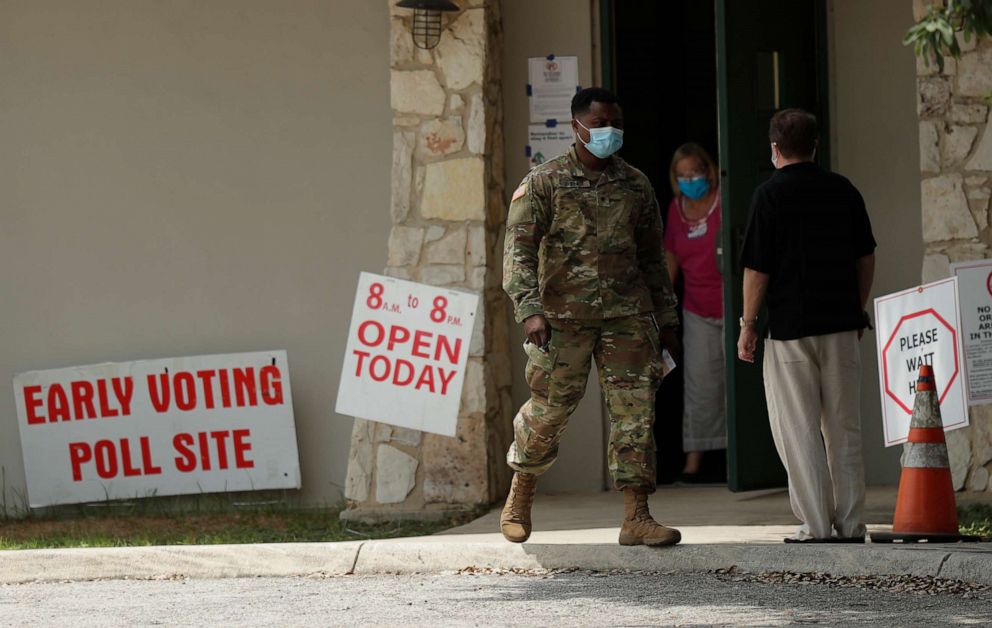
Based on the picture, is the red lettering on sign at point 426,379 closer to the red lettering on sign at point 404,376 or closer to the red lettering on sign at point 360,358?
the red lettering on sign at point 404,376

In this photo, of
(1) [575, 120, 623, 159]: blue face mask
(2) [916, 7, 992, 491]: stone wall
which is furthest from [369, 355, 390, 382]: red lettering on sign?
(2) [916, 7, 992, 491]: stone wall

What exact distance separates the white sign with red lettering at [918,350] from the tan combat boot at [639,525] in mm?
1336

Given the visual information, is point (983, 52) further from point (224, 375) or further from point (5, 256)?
point (5, 256)

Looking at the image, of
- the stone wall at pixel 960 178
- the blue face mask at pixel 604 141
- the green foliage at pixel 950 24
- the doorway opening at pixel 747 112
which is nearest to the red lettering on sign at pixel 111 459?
the doorway opening at pixel 747 112

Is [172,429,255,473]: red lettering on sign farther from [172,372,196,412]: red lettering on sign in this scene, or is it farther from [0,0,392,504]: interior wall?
[0,0,392,504]: interior wall

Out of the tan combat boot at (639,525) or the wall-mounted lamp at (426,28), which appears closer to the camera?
the tan combat boot at (639,525)

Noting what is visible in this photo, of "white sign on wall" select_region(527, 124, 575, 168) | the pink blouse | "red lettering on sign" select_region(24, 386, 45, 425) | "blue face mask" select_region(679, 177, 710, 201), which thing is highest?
"white sign on wall" select_region(527, 124, 575, 168)

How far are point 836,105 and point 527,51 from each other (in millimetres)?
1789

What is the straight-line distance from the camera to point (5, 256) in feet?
34.2

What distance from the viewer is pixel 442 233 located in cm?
958

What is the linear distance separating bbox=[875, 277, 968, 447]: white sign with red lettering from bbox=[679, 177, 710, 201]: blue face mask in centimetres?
215

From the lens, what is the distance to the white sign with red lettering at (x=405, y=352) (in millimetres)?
9281

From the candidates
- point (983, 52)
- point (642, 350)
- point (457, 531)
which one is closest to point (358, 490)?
point (457, 531)

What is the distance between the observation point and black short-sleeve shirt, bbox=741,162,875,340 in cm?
738
